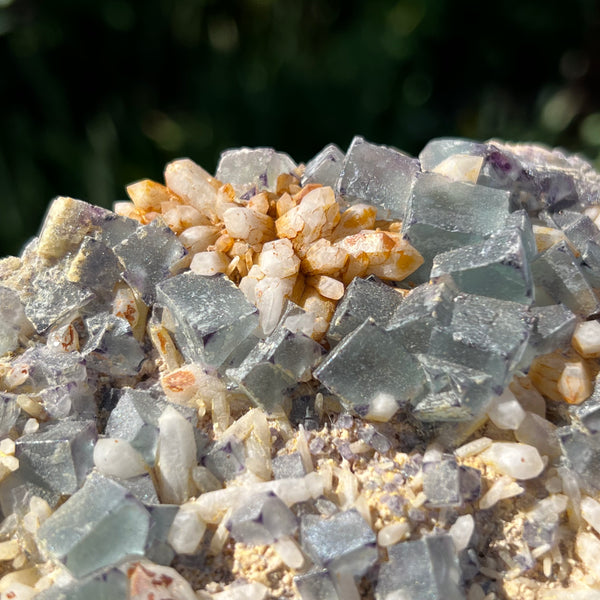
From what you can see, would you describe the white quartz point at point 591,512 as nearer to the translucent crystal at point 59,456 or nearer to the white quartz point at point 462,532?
the white quartz point at point 462,532

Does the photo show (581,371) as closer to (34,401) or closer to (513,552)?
(513,552)

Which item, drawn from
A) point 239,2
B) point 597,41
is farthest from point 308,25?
point 597,41

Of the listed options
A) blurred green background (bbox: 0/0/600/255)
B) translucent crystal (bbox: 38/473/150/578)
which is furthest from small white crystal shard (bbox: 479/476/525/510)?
blurred green background (bbox: 0/0/600/255)

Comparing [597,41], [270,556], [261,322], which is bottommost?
[597,41]

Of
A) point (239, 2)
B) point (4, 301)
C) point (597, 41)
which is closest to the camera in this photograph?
point (4, 301)

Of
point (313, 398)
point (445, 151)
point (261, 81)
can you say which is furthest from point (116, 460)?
point (261, 81)

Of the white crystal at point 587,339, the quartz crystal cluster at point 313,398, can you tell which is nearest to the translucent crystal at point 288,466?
the quartz crystal cluster at point 313,398

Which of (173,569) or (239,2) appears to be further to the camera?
(239,2)

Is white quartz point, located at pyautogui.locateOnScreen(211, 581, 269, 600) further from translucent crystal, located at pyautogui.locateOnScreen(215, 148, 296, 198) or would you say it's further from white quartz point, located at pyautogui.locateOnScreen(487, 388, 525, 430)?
translucent crystal, located at pyautogui.locateOnScreen(215, 148, 296, 198)
